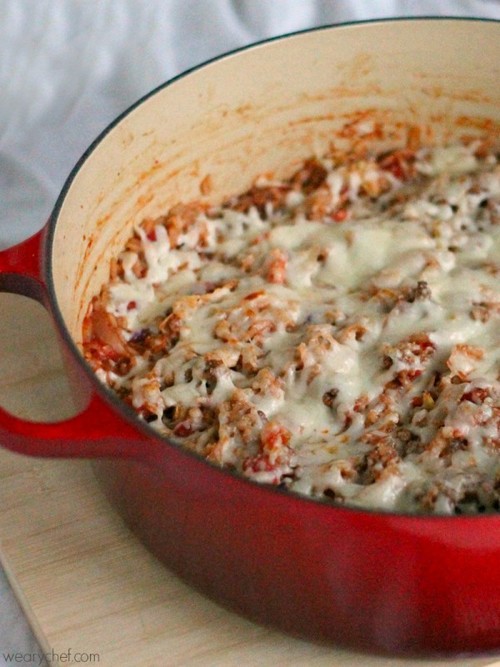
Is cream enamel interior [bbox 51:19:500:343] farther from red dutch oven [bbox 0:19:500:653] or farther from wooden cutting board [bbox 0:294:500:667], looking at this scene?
wooden cutting board [bbox 0:294:500:667]

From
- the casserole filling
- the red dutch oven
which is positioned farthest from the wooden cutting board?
the casserole filling

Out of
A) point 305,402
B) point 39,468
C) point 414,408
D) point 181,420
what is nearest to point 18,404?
point 39,468

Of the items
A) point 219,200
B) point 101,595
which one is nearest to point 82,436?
point 101,595

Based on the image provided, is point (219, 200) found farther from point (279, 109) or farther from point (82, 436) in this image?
point (82, 436)

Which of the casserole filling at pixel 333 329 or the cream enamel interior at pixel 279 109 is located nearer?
the casserole filling at pixel 333 329

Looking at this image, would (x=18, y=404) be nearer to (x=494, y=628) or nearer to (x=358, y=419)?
(x=358, y=419)

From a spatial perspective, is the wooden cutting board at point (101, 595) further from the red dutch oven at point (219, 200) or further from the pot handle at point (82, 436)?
the pot handle at point (82, 436)

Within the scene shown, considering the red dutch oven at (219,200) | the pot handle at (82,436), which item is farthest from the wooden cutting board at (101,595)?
the pot handle at (82,436)
